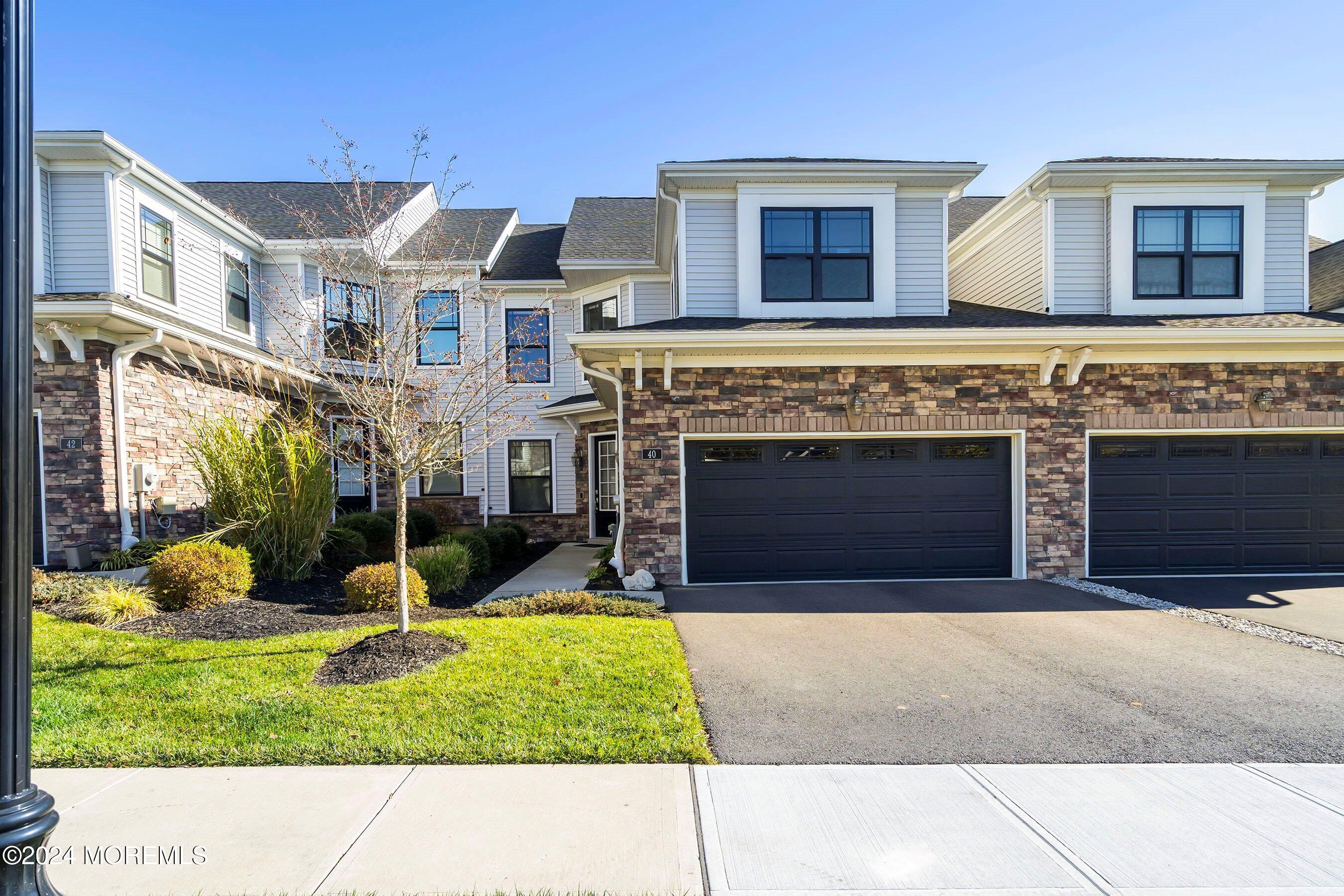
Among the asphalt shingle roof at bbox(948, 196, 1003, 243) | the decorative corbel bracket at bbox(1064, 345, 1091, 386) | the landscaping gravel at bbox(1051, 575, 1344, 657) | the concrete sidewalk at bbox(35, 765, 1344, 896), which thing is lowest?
the landscaping gravel at bbox(1051, 575, 1344, 657)

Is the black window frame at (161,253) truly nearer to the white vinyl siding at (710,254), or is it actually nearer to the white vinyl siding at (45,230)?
the white vinyl siding at (45,230)

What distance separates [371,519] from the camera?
11.8 m

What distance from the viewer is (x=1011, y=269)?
11.3 m

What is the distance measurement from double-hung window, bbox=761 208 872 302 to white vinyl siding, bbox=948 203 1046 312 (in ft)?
9.35

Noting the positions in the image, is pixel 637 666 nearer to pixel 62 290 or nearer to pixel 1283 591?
pixel 1283 591

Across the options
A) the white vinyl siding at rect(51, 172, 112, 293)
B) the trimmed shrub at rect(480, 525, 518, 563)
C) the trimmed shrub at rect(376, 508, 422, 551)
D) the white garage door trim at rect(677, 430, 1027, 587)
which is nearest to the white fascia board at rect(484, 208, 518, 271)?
the trimmed shrub at rect(376, 508, 422, 551)

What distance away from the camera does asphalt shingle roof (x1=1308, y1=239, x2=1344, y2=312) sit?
1180 centimetres

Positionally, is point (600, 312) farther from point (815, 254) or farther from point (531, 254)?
point (815, 254)

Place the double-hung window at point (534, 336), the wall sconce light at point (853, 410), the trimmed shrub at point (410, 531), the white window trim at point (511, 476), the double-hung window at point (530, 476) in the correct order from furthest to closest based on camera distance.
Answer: the double-hung window at point (530, 476) → the white window trim at point (511, 476) → the double-hung window at point (534, 336) → the trimmed shrub at point (410, 531) → the wall sconce light at point (853, 410)

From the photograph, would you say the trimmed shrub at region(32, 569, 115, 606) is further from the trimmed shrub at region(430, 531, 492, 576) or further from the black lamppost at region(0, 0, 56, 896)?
the black lamppost at region(0, 0, 56, 896)

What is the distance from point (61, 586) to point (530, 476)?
8.84m

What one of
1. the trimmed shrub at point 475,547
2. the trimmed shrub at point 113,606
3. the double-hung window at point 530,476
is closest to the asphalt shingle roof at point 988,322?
the trimmed shrub at point 475,547

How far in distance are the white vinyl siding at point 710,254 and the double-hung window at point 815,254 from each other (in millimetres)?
472

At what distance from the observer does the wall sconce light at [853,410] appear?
920 cm
